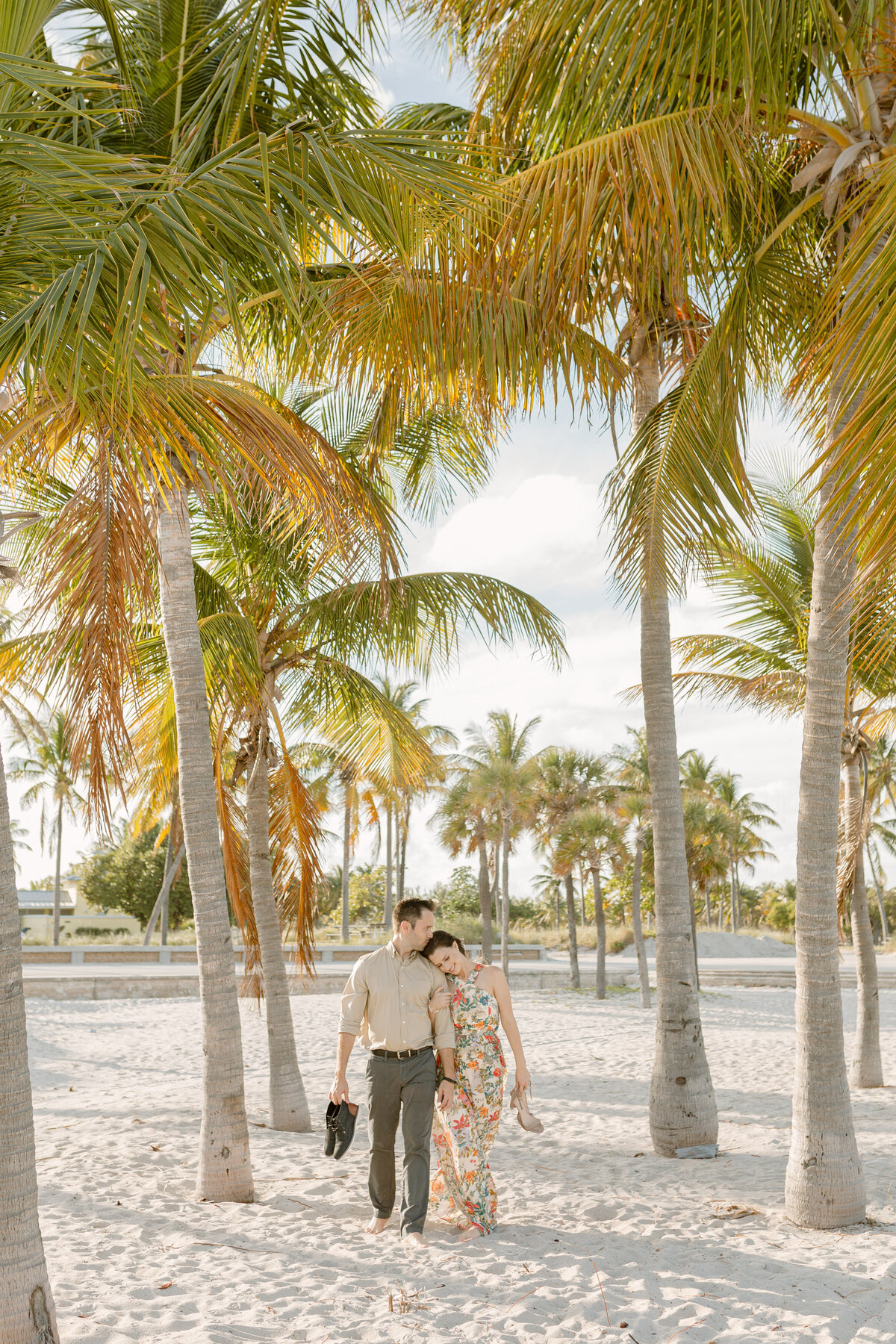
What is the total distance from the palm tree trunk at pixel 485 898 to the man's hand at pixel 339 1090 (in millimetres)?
21156

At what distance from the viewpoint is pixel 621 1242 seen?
510 cm

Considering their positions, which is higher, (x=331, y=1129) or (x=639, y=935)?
(x=331, y=1129)

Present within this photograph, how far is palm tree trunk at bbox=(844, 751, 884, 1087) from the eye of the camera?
10.1 m

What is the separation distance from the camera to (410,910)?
210 inches

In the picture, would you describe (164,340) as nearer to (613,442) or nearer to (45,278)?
(45,278)

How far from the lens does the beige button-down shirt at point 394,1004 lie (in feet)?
16.9

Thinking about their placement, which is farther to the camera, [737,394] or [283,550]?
[283,550]

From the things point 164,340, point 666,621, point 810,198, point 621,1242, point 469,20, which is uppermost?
point 469,20

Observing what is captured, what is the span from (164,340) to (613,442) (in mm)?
3408

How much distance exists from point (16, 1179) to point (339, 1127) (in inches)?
87.4

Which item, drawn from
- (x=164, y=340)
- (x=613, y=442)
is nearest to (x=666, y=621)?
(x=613, y=442)

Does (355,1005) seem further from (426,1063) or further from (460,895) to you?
(460,895)

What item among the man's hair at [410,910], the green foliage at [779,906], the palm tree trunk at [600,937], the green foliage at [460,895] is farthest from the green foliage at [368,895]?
the man's hair at [410,910]

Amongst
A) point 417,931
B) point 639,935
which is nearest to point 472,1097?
point 417,931
